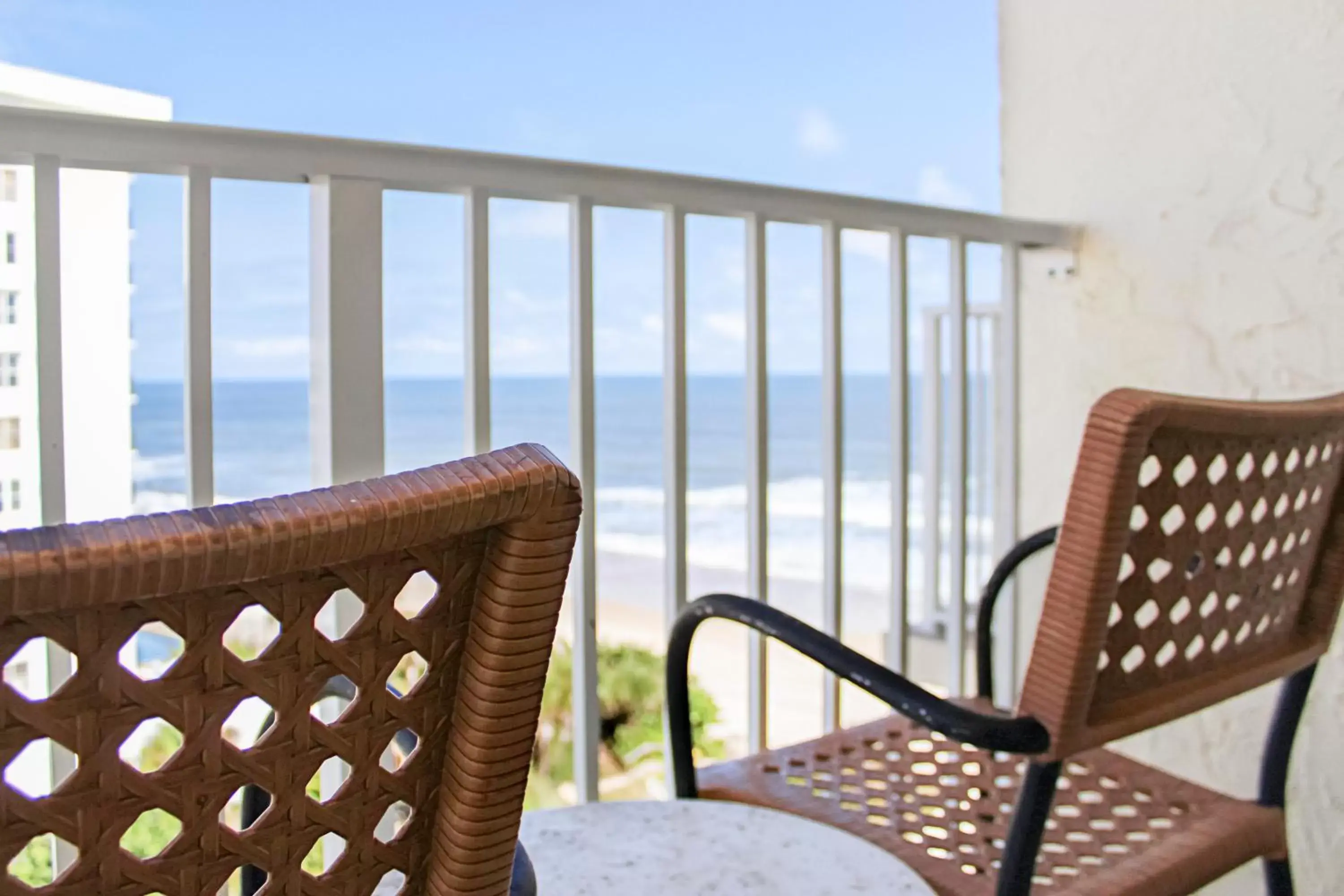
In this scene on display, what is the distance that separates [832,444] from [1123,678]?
717mm

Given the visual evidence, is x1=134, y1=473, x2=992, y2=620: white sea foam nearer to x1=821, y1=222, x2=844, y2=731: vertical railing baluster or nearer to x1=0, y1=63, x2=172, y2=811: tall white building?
x1=0, y1=63, x2=172, y2=811: tall white building

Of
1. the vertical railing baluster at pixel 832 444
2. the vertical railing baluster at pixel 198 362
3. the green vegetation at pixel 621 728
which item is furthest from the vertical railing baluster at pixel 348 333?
the green vegetation at pixel 621 728

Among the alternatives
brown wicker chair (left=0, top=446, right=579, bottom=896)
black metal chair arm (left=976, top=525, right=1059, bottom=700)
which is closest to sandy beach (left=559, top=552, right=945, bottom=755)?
black metal chair arm (left=976, top=525, right=1059, bottom=700)

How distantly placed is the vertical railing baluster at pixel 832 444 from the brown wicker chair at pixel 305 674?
45.2 inches

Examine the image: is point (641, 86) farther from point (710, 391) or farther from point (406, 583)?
point (406, 583)

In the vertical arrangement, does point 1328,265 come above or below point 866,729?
above

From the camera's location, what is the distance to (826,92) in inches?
842

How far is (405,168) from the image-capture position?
3.81ft

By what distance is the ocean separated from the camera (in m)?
13.4

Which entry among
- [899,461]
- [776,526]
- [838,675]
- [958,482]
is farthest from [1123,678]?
[776,526]

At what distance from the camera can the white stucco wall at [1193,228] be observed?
1537mm

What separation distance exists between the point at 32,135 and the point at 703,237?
19.9m

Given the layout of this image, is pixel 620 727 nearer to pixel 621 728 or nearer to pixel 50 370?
pixel 621 728

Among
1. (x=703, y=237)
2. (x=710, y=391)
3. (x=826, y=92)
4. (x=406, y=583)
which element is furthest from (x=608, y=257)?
(x=406, y=583)
